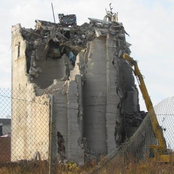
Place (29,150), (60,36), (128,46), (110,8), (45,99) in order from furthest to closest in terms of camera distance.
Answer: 1. (110,8)
2. (128,46)
3. (60,36)
4. (29,150)
5. (45,99)

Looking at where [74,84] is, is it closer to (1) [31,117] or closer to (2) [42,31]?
(1) [31,117]

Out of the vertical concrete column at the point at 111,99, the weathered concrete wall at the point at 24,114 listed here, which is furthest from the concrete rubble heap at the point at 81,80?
the weathered concrete wall at the point at 24,114

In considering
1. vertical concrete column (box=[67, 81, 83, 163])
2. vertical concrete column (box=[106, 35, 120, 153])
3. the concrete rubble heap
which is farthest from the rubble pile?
vertical concrete column (box=[67, 81, 83, 163])

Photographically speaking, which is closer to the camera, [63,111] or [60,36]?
[63,111]

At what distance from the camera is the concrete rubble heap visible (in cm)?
2331

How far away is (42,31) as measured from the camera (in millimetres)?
29938

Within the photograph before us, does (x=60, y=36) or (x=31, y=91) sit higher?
(x=60, y=36)

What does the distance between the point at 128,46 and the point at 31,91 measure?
29.0ft

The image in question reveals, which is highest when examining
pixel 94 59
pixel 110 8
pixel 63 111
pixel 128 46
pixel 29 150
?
pixel 110 8

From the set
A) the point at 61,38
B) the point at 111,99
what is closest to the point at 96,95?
the point at 111,99

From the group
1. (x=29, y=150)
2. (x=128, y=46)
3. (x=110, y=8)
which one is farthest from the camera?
(x=110, y=8)

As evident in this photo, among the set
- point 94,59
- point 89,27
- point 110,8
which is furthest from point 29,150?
point 110,8

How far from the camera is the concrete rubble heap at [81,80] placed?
918 inches

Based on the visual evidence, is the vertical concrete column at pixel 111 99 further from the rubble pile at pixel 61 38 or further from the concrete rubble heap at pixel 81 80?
the rubble pile at pixel 61 38
